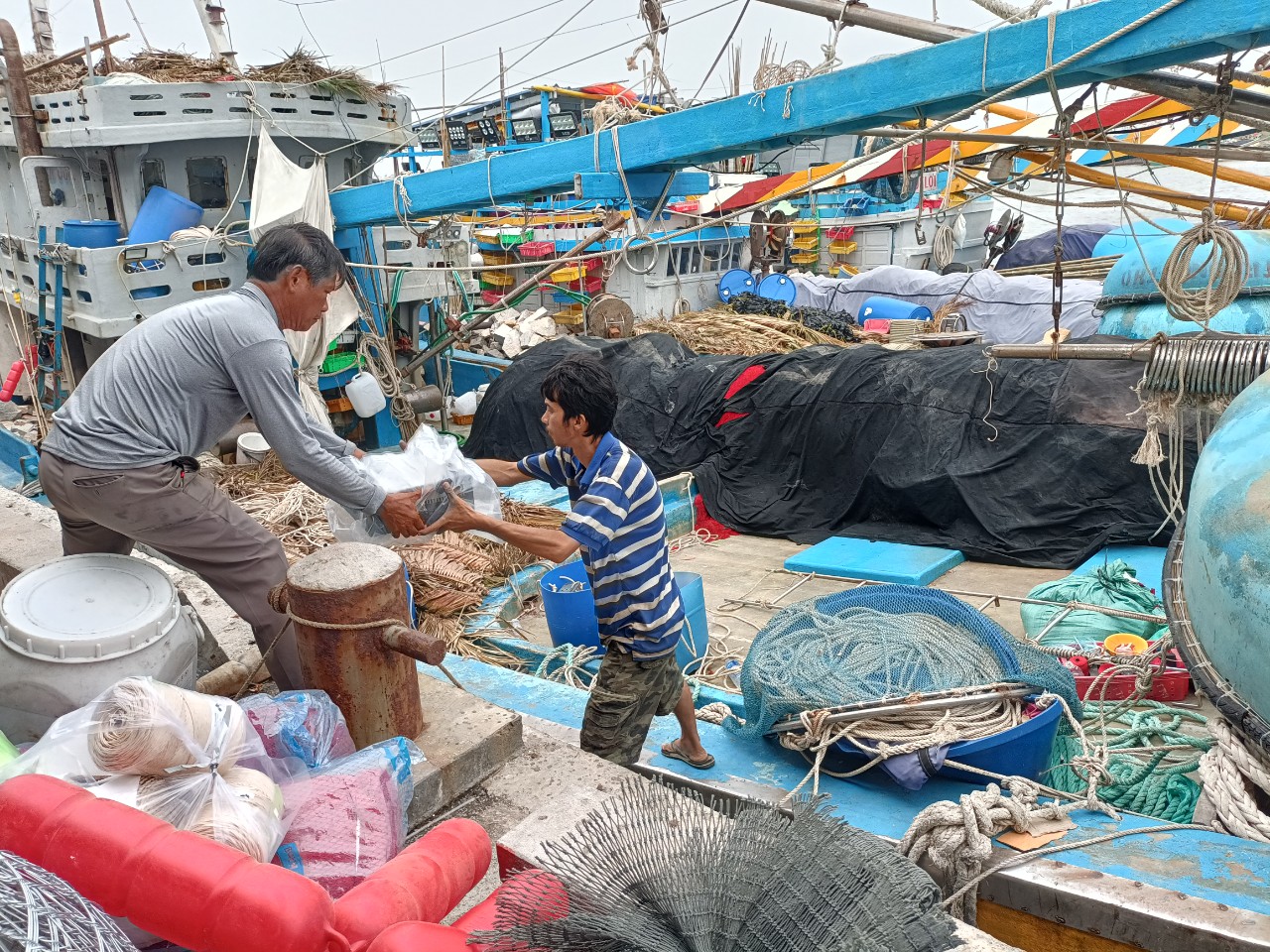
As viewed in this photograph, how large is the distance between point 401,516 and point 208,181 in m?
8.10

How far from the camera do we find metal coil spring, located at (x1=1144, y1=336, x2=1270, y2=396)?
433 centimetres

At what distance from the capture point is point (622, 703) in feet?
10.8

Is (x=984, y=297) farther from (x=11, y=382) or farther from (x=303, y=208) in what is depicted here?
(x=11, y=382)

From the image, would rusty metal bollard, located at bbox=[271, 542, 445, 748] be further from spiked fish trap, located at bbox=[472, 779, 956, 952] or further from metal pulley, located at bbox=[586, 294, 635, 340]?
metal pulley, located at bbox=[586, 294, 635, 340]

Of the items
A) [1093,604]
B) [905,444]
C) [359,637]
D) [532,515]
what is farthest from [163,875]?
[905,444]

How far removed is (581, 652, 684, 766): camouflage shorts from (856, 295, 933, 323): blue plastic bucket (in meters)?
14.6

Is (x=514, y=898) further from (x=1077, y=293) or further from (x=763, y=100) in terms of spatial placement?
(x=1077, y=293)

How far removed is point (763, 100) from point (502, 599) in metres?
3.80

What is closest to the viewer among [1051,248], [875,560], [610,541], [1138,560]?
[610,541]

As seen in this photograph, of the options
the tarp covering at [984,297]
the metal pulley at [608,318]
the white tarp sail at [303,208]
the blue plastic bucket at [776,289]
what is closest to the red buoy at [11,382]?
the white tarp sail at [303,208]

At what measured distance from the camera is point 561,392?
9.80 feet

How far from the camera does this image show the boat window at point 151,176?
30.7ft

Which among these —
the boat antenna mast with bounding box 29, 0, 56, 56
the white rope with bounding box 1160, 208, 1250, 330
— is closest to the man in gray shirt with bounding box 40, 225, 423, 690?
the white rope with bounding box 1160, 208, 1250, 330

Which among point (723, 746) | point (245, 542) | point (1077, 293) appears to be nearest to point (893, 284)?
point (1077, 293)
